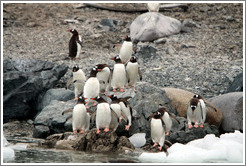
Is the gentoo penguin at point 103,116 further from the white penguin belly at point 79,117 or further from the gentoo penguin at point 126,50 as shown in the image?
the gentoo penguin at point 126,50

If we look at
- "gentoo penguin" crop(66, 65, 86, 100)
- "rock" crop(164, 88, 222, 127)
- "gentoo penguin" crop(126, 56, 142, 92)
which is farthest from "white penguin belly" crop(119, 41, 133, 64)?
"rock" crop(164, 88, 222, 127)

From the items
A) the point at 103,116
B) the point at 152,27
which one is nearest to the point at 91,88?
the point at 103,116

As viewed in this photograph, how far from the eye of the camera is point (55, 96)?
1130 cm

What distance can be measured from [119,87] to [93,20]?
968 centimetres

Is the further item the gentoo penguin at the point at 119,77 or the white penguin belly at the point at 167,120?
the gentoo penguin at the point at 119,77

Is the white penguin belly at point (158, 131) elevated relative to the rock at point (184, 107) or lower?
lower

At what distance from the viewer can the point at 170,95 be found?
1046 cm

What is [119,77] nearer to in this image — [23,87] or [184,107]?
[184,107]

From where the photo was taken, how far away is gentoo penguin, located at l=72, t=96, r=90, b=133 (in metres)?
8.91

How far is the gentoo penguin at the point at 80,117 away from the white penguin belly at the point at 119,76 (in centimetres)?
120

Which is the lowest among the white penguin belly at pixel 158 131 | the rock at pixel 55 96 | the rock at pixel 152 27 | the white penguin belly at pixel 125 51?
the white penguin belly at pixel 158 131

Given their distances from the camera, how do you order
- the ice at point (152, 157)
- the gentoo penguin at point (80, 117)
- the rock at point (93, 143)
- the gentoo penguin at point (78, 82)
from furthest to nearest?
the gentoo penguin at point (78, 82)
the gentoo penguin at point (80, 117)
the rock at point (93, 143)
the ice at point (152, 157)

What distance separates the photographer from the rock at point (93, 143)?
27.5ft

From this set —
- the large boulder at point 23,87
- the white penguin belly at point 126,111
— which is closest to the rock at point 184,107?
the white penguin belly at point 126,111
